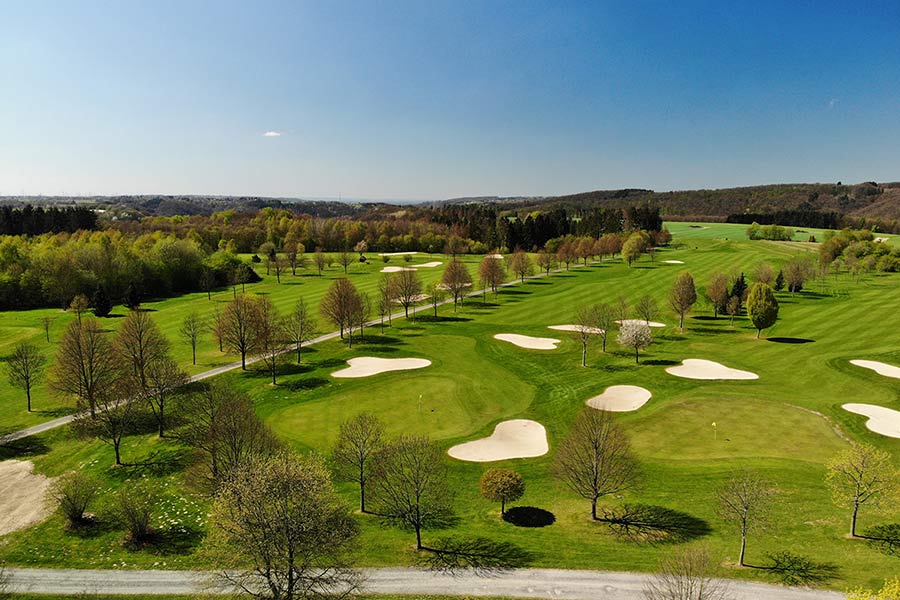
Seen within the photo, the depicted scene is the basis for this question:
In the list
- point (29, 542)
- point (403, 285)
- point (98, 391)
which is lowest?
point (29, 542)

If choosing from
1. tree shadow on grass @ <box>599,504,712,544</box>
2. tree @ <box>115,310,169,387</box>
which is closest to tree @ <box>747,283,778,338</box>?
tree shadow on grass @ <box>599,504,712,544</box>

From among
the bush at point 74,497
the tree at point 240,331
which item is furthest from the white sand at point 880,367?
the bush at point 74,497

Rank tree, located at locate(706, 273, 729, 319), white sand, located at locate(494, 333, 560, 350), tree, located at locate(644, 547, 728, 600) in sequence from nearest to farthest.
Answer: tree, located at locate(644, 547, 728, 600) → white sand, located at locate(494, 333, 560, 350) → tree, located at locate(706, 273, 729, 319)

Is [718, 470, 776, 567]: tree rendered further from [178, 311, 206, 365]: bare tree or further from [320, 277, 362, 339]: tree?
[178, 311, 206, 365]: bare tree

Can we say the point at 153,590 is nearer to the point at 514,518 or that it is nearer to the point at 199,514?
the point at 199,514

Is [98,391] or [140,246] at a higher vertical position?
[140,246]

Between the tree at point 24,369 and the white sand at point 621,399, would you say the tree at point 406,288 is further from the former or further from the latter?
the tree at point 24,369

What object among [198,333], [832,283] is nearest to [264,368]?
[198,333]
